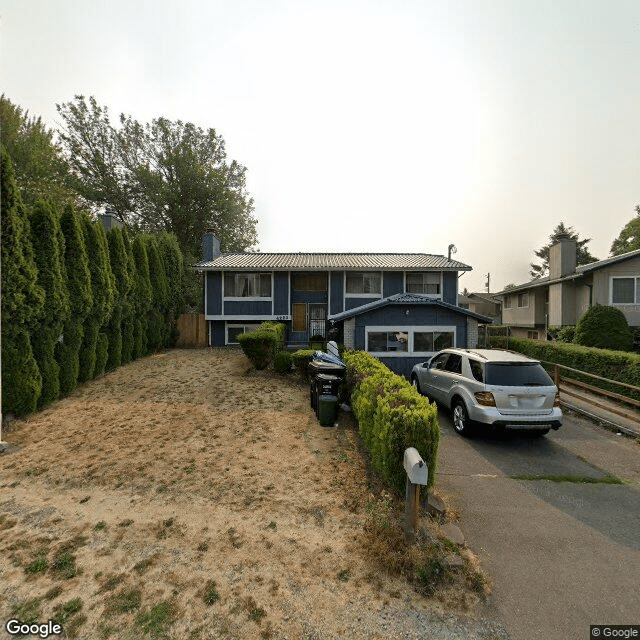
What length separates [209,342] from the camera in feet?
64.8

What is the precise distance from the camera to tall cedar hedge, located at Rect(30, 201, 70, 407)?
870 centimetres

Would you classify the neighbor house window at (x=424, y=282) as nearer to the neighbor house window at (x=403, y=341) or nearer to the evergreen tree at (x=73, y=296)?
the neighbor house window at (x=403, y=341)

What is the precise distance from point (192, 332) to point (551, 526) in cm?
1951

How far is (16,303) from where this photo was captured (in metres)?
7.73

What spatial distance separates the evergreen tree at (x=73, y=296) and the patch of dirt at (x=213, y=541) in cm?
260

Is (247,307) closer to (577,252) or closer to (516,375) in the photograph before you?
(516,375)

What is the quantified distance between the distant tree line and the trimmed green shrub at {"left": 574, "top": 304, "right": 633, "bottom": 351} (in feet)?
72.2

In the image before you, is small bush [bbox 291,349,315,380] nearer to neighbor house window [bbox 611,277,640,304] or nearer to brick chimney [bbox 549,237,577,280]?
neighbor house window [bbox 611,277,640,304]

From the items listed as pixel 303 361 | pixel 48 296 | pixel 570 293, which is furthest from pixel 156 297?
pixel 570 293

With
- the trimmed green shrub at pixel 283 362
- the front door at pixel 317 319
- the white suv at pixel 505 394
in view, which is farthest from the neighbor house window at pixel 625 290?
the trimmed green shrub at pixel 283 362

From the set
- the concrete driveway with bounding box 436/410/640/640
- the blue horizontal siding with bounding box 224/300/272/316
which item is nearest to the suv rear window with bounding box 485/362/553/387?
the concrete driveway with bounding box 436/410/640/640

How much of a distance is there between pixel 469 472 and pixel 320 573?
145 inches

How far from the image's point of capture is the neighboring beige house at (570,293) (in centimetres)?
1727

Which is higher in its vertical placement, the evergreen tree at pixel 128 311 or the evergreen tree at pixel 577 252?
the evergreen tree at pixel 577 252
